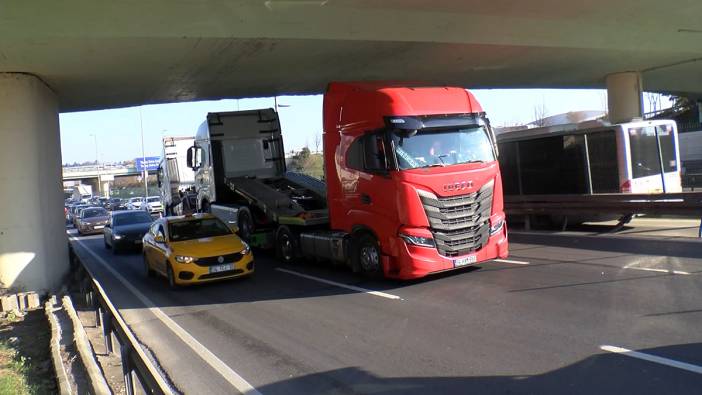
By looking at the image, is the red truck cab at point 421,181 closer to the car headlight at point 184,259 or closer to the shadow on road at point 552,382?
the car headlight at point 184,259

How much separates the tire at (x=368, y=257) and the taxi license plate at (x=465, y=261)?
1.32 m

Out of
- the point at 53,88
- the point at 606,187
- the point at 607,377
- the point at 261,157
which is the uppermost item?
the point at 53,88

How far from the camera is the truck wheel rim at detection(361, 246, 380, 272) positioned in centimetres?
1011

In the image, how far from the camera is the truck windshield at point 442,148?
9.59m


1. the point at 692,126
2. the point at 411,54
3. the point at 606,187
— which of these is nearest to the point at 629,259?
the point at 606,187

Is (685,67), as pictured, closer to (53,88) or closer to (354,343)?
(354,343)

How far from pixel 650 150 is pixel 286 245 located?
1037 cm

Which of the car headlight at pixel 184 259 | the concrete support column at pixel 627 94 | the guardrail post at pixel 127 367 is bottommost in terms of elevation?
the guardrail post at pixel 127 367

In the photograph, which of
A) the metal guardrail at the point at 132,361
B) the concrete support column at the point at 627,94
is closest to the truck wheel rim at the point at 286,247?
the metal guardrail at the point at 132,361

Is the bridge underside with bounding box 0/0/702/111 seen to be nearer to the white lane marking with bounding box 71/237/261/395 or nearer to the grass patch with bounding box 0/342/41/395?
the white lane marking with bounding box 71/237/261/395

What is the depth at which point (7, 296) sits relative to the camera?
11078 millimetres

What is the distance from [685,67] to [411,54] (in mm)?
11831

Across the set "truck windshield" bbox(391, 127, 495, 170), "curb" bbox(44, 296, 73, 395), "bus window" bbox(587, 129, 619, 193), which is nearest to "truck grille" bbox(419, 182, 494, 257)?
"truck windshield" bbox(391, 127, 495, 170)

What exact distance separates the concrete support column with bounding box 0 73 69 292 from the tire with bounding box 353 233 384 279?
6.85 m
